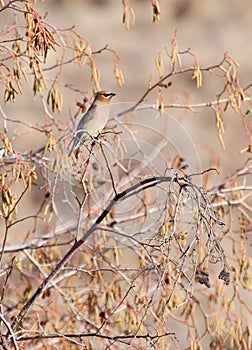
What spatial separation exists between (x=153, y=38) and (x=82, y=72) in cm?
81

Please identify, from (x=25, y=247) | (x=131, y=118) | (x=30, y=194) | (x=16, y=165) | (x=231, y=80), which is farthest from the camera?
(x=30, y=194)

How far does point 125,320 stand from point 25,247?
1.58 ft

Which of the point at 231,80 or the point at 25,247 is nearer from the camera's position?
the point at 231,80

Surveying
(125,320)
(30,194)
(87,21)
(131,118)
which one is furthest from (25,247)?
(87,21)

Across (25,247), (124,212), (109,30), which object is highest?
(109,30)

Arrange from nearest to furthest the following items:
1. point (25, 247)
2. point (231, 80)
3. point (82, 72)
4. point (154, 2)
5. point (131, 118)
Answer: point (154, 2) → point (231, 80) → point (25, 247) → point (131, 118) → point (82, 72)

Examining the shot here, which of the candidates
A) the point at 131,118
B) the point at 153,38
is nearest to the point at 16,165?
the point at 131,118

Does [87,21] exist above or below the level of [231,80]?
above

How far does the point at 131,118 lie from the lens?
12.2 feet

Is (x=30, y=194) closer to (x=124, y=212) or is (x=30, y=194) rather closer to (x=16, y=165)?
(x=124, y=212)

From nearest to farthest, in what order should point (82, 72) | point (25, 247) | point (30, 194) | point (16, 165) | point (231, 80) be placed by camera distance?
point (16, 165) < point (231, 80) < point (25, 247) < point (30, 194) < point (82, 72)

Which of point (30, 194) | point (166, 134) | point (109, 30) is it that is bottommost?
point (166, 134)

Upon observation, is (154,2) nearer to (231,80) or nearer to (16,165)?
(231,80)

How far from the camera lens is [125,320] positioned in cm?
324
